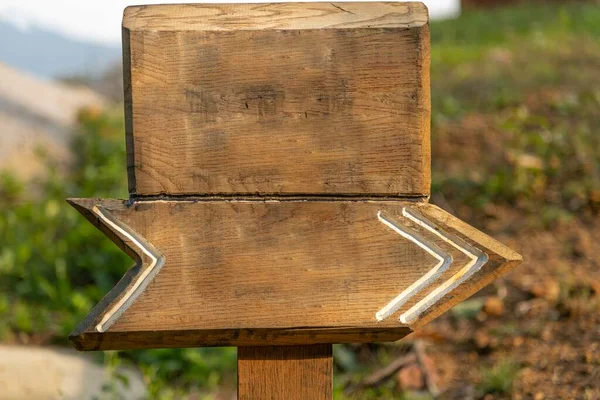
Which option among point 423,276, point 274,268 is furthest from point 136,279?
point 423,276

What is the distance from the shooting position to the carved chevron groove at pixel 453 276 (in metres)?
1.59

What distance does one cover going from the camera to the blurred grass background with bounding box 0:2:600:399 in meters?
3.16

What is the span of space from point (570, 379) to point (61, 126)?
4373 mm

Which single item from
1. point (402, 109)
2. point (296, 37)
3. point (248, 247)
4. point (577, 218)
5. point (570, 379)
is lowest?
point (570, 379)

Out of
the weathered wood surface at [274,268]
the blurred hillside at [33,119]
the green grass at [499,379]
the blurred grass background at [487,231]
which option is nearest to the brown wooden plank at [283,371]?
the weathered wood surface at [274,268]

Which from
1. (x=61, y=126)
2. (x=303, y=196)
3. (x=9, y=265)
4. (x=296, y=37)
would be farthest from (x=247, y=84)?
(x=61, y=126)

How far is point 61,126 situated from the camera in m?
6.08

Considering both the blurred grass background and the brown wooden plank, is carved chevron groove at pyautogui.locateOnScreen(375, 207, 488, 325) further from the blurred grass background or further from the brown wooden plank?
the blurred grass background

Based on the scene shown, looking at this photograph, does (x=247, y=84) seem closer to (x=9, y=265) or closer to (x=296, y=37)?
(x=296, y=37)

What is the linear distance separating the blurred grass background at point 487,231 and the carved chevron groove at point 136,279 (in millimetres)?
1307

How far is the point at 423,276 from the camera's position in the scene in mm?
1600

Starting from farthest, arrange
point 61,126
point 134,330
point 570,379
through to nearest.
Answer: point 61,126
point 570,379
point 134,330

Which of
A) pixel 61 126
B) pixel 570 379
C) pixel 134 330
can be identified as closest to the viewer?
pixel 134 330

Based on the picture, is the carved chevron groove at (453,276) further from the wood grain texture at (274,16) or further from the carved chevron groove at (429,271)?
the wood grain texture at (274,16)
